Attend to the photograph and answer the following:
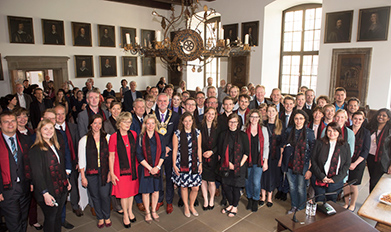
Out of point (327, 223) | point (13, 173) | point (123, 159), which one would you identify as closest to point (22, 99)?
point (13, 173)

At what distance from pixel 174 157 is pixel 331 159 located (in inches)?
93.5

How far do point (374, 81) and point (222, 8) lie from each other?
22.5 feet

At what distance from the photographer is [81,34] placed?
11.5 metres

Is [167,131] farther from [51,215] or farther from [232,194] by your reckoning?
[51,215]

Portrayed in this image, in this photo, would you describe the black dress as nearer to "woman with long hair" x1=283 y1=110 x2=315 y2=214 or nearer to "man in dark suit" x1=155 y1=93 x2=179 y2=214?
"woman with long hair" x1=283 y1=110 x2=315 y2=214

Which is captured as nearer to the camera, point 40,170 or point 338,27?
point 40,170

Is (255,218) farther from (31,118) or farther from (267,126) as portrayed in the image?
(31,118)

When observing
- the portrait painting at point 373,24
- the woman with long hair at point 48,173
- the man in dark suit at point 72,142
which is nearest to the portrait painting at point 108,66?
the man in dark suit at point 72,142

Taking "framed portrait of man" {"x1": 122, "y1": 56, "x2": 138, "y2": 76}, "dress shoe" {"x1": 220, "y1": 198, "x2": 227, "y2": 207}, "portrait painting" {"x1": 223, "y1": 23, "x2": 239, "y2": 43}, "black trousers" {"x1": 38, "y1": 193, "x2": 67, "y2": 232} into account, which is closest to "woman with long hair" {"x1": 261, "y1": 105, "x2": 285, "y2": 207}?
"dress shoe" {"x1": 220, "y1": 198, "x2": 227, "y2": 207}

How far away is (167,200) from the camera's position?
4.70m

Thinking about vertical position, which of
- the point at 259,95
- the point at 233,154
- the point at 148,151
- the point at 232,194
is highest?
the point at 259,95

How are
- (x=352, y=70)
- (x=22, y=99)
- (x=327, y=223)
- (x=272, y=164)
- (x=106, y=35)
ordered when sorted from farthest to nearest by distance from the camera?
(x=106, y=35) → (x=352, y=70) → (x=22, y=99) → (x=272, y=164) → (x=327, y=223)

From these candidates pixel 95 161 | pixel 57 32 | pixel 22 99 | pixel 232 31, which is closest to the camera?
pixel 95 161

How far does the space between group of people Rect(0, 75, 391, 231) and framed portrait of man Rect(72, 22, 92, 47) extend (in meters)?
7.76
